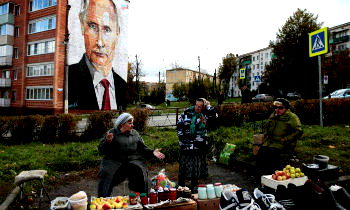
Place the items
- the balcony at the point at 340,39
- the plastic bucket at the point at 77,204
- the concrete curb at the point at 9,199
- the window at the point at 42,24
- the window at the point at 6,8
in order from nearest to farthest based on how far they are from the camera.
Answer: the plastic bucket at the point at 77,204 → the concrete curb at the point at 9,199 → the window at the point at 42,24 → the window at the point at 6,8 → the balcony at the point at 340,39

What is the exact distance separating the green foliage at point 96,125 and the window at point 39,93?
21826 mm

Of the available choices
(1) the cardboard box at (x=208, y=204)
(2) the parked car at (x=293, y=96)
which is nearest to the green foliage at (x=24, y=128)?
(1) the cardboard box at (x=208, y=204)

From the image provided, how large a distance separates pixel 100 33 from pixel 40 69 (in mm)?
8710

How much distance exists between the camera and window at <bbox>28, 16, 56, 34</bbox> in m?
31.4

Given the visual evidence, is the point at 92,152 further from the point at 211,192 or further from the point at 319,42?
the point at 319,42

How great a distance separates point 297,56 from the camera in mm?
35125

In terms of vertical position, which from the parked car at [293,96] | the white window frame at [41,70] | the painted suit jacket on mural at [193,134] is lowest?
the painted suit jacket on mural at [193,134]

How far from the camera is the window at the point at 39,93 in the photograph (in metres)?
30.7

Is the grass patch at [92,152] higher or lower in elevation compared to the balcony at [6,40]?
lower

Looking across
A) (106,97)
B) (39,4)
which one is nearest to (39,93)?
(106,97)

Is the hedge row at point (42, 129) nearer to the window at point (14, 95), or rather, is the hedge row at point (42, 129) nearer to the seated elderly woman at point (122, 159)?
the seated elderly woman at point (122, 159)

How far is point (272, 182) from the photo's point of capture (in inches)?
179

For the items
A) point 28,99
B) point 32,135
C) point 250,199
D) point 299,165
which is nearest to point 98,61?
point 28,99

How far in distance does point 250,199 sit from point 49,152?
814 centimetres
